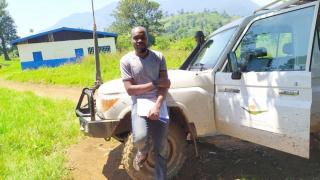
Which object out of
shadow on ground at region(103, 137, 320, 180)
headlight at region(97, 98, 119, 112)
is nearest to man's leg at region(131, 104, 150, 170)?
headlight at region(97, 98, 119, 112)

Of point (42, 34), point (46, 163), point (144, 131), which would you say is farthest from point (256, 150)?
point (42, 34)

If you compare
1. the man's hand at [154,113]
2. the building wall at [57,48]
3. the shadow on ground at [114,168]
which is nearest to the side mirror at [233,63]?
the man's hand at [154,113]

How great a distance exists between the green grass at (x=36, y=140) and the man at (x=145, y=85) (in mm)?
1892

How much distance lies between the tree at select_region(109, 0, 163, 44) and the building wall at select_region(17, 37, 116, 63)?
135 ft

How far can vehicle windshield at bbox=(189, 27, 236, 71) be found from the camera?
17.9 ft

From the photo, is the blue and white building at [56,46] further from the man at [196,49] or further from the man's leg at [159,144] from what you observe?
the man's leg at [159,144]

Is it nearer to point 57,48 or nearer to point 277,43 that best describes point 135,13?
point 57,48

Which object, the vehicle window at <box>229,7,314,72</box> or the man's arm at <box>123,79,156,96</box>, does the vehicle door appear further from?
the man's arm at <box>123,79,156,96</box>

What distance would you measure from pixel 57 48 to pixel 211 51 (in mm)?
39504

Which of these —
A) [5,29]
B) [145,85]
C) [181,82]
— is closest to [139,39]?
[145,85]

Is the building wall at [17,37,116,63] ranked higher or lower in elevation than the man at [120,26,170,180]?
lower

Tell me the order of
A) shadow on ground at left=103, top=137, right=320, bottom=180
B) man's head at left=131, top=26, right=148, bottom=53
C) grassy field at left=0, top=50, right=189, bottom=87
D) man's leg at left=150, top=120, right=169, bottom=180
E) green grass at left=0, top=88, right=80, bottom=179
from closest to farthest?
man's head at left=131, top=26, right=148, bottom=53 → man's leg at left=150, top=120, right=169, bottom=180 → shadow on ground at left=103, top=137, right=320, bottom=180 → green grass at left=0, top=88, right=80, bottom=179 → grassy field at left=0, top=50, right=189, bottom=87

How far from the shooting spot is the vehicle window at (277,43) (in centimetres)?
439

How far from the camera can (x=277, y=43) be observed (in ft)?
16.0
